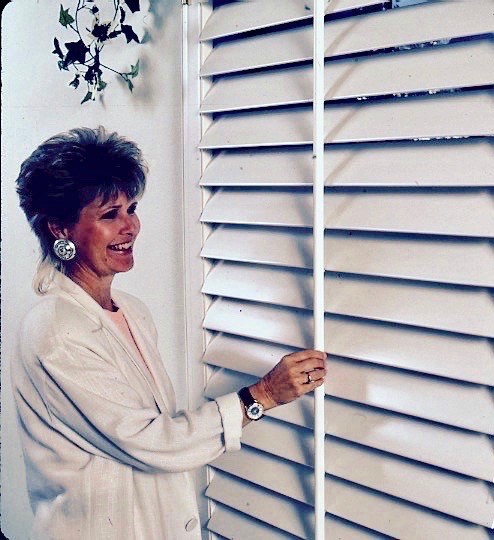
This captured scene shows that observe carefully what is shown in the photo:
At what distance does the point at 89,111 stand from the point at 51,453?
0.55m

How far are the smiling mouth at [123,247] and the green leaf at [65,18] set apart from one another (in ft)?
1.24

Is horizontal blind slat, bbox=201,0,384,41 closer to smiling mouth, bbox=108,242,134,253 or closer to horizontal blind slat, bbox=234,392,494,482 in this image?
smiling mouth, bbox=108,242,134,253

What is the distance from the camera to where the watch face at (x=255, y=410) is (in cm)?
104

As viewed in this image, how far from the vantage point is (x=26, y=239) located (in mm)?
1103

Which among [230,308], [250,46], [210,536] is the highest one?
[250,46]

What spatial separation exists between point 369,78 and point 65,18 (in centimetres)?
52

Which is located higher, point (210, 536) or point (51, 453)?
point (51, 453)

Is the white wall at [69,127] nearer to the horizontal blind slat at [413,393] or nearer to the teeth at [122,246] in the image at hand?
the teeth at [122,246]

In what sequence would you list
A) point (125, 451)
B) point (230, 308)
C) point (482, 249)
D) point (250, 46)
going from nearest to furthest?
point (482, 249) → point (125, 451) → point (250, 46) → point (230, 308)

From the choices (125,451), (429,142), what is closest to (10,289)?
(125,451)

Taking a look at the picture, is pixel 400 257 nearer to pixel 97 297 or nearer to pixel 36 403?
pixel 97 297

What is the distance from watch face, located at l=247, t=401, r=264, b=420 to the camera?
104 cm

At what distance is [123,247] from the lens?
42.6 inches

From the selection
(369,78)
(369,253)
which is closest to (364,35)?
(369,78)
